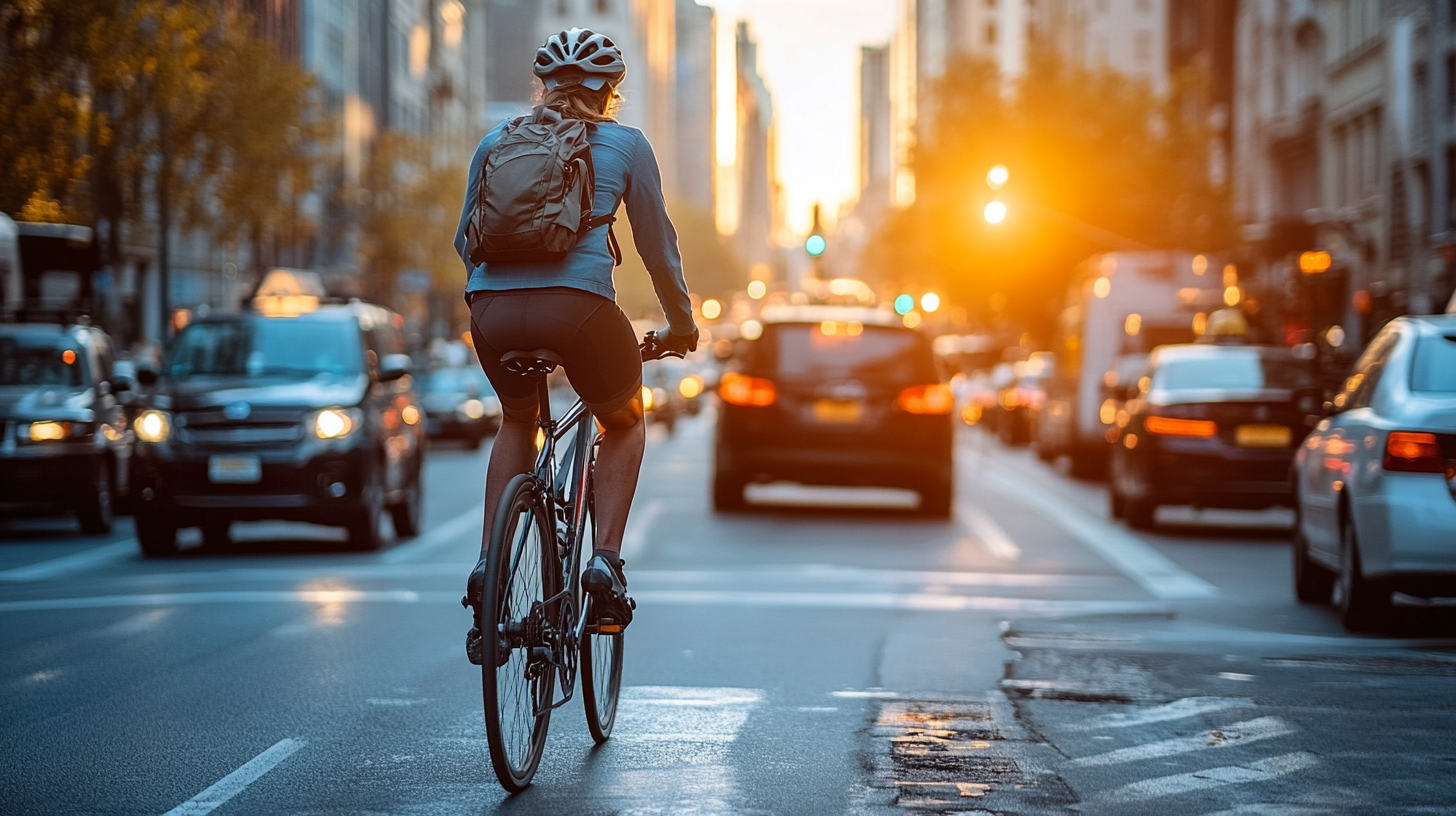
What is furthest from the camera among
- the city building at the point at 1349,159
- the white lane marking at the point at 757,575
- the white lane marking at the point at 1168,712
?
the city building at the point at 1349,159

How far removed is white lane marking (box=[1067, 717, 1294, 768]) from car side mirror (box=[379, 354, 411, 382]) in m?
10.0

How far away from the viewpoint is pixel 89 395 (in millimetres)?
19562

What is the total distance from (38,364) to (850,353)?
23.1ft

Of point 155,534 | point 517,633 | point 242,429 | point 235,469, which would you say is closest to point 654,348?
point 517,633

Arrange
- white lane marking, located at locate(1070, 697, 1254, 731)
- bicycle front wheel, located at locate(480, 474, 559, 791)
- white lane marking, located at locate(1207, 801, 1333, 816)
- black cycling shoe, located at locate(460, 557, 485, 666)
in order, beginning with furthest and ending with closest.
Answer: white lane marking, located at locate(1070, 697, 1254, 731), white lane marking, located at locate(1207, 801, 1333, 816), black cycling shoe, located at locate(460, 557, 485, 666), bicycle front wheel, located at locate(480, 474, 559, 791)

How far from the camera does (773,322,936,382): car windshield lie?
2028cm

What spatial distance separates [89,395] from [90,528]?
1253mm

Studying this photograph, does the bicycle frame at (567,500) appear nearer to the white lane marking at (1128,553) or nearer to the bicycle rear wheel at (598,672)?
the bicycle rear wheel at (598,672)

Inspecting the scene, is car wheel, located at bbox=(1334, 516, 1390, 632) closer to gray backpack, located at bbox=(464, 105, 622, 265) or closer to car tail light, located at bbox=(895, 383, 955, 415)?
gray backpack, located at bbox=(464, 105, 622, 265)

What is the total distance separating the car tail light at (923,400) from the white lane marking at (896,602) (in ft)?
23.6

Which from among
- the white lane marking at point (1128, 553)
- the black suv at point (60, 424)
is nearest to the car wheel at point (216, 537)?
the black suv at point (60, 424)

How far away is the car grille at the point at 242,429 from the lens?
16.1 m

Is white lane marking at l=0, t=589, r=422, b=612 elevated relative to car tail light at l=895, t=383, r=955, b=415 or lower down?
lower down

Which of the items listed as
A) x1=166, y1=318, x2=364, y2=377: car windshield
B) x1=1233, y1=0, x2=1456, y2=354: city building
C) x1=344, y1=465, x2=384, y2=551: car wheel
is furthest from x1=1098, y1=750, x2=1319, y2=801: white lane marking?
x1=1233, y1=0, x2=1456, y2=354: city building
